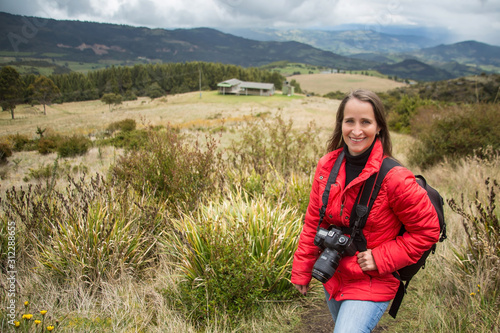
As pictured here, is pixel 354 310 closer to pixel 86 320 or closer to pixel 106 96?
pixel 86 320

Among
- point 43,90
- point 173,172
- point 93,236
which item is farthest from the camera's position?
point 43,90

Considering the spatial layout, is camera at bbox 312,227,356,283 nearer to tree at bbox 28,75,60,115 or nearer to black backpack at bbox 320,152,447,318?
black backpack at bbox 320,152,447,318

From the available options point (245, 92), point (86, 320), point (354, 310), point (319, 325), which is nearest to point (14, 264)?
point (86, 320)

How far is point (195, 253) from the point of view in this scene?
3.04 meters

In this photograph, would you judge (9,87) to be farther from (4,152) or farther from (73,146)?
(73,146)

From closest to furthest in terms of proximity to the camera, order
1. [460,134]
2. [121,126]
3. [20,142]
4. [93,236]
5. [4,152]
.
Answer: [93,236], [460,134], [4,152], [20,142], [121,126]

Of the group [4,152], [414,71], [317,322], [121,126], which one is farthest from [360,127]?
[414,71]

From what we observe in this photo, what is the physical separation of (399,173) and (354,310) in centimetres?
79

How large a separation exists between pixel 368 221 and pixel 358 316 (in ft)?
1.69

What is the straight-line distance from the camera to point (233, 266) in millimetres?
2707

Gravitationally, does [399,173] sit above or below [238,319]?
above

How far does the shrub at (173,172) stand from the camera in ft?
14.5

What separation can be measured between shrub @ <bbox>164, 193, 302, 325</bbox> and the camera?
1.17 metres

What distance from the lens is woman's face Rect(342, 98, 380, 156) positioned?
1.72m
